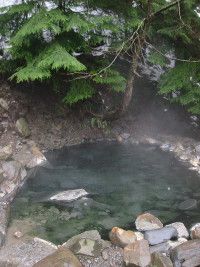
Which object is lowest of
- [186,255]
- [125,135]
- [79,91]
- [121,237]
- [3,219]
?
[125,135]

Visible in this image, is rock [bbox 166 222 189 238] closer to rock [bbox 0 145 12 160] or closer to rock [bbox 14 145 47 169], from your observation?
rock [bbox 14 145 47 169]

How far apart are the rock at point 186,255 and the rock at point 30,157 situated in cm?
445

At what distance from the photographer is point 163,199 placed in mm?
8297

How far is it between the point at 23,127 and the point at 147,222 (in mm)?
4567

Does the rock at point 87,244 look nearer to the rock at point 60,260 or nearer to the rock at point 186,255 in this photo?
the rock at point 60,260

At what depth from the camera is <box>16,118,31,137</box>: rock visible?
10.2 metres

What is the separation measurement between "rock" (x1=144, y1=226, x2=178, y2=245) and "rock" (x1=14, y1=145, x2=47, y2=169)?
3.76 metres

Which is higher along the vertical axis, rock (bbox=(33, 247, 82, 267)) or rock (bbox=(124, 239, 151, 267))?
rock (bbox=(33, 247, 82, 267))

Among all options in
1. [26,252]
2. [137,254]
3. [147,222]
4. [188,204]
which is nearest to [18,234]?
[26,252]

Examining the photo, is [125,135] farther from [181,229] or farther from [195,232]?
[195,232]

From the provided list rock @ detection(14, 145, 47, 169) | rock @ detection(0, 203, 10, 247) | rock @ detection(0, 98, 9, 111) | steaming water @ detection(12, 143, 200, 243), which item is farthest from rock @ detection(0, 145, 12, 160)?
rock @ detection(0, 203, 10, 247)

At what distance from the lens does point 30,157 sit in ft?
31.7

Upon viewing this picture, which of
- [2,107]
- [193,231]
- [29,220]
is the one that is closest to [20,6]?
[2,107]

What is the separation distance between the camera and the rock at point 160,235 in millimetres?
6711
